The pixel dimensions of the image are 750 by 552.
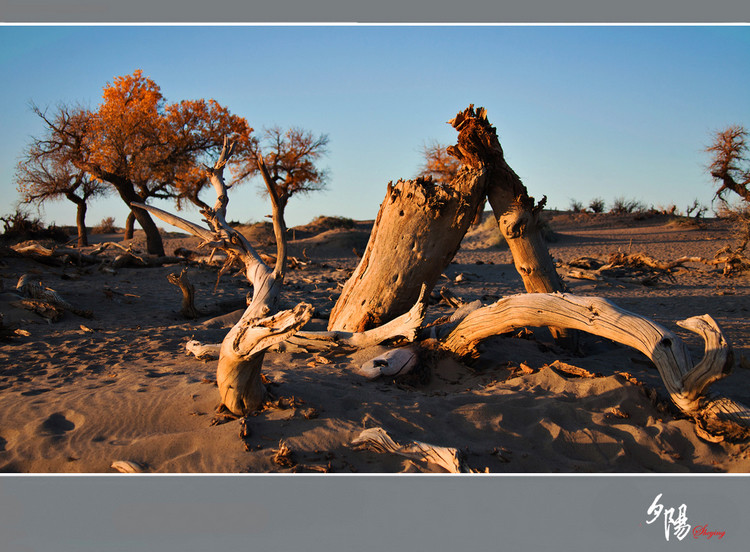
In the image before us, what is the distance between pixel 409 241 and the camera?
5152 millimetres

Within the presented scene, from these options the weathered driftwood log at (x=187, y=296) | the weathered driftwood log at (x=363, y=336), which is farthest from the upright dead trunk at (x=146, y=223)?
the weathered driftwood log at (x=363, y=336)

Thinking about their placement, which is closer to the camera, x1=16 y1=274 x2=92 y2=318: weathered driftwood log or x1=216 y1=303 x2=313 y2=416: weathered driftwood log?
x1=216 y1=303 x2=313 y2=416: weathered driftwood log

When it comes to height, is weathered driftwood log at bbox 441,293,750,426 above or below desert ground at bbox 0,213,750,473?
above

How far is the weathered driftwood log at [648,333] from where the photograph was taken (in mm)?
3449

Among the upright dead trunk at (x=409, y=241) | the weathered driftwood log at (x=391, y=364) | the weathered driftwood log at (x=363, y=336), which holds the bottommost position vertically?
the weathered driftwood log at (x=391, y=364)

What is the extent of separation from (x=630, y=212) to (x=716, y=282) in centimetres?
1663

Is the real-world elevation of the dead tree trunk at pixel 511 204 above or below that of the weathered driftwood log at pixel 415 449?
above

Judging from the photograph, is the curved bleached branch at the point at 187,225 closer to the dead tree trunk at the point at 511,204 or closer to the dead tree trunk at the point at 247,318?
the dead tree trunk at the point at 247,318

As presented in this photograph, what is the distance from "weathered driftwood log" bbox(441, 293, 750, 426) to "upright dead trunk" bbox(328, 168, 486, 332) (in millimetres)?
832

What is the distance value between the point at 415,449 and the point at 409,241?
2.41 metres

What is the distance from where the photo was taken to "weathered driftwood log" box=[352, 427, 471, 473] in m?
3.04

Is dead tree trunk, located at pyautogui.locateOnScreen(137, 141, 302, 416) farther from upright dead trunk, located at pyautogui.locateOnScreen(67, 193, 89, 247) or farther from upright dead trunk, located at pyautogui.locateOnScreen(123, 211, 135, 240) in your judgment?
upright dead trunk, located at pyautogui.locateOnScreen(67, 193, 89, 247)

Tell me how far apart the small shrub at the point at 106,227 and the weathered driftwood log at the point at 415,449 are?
3024 centimetres

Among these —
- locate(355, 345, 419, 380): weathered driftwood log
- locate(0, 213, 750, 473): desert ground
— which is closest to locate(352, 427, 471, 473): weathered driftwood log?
locate(0, 213, 750, 473): desert ground
